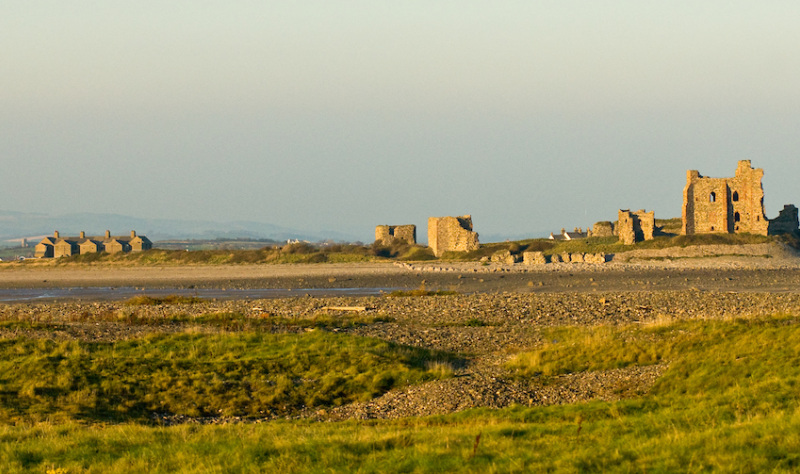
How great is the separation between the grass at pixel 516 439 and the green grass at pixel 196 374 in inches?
101

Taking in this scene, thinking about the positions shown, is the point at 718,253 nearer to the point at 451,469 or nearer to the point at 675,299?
the point at 675,299

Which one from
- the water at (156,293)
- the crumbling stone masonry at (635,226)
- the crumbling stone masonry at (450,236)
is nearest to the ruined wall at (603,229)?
the crumbling stone masonry at (635,226)

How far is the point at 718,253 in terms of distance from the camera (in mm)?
65312

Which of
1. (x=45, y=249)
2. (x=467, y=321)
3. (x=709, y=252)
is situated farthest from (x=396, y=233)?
(x=467, y=321)

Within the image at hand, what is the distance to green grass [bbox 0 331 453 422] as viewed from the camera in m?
17.8

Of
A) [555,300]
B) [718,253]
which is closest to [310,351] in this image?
[555,300]

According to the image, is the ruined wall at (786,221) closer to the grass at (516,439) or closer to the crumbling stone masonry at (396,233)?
the crumbling stone masonry at (396,233)

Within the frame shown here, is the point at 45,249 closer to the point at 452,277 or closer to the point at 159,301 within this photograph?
the point at 452,277

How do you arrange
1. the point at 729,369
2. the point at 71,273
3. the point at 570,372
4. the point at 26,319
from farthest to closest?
the point at 71,273 < the point at 26,319 < the point at 570,372 < the point at 729,369

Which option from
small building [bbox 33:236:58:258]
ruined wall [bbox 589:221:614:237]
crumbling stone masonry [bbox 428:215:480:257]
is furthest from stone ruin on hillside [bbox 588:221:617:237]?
small building [bbox 33:236:58:258]

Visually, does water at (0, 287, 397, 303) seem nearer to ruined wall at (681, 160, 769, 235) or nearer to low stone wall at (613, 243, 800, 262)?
low stone wall at (613, 243, 800, 262)

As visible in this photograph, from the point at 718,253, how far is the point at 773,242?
694cm

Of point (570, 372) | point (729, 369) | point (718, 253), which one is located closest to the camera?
point (729, 369)

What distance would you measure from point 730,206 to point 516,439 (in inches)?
2757
